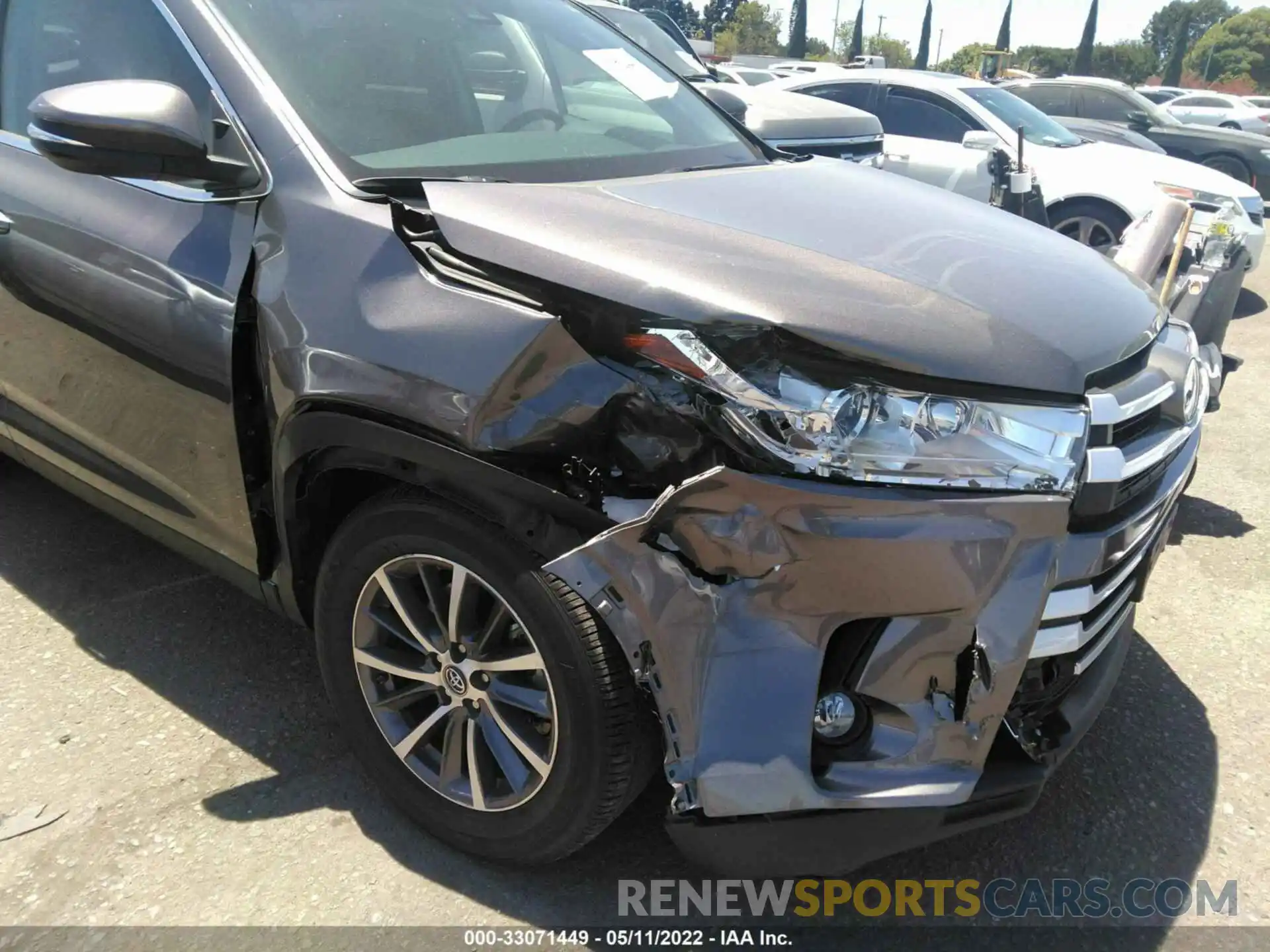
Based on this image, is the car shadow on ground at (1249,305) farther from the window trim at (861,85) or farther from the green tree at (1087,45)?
the green tree at (1087,45)

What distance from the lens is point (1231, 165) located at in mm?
13109

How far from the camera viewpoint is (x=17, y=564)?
3463mm

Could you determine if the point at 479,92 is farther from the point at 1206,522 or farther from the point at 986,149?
the point at 986,149

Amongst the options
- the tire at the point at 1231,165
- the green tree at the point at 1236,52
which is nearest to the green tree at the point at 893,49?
the green tree at the point at 1236,52

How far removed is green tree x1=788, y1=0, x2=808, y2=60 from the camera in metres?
69.2

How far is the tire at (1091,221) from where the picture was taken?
7.38m

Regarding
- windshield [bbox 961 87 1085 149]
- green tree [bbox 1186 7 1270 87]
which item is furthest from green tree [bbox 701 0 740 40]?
windshield [bbox 961 87 1085 149]

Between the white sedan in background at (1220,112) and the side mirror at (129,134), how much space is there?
1997cm

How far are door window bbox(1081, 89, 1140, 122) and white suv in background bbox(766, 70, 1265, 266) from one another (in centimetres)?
373

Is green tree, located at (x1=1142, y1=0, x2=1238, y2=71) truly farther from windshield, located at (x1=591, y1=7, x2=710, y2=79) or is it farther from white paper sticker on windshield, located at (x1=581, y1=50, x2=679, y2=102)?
white paper sticker on windshield, located at (x1=581, y1=50, x2=679, y2=102)

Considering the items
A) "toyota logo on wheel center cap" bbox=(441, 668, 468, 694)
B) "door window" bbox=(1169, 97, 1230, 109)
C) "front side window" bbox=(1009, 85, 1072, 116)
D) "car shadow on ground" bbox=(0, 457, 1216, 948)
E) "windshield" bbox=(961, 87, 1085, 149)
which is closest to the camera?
"toyota logo on wheel center cap" bbox=(441, 668, 468, 694)

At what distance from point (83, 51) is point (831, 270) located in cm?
215

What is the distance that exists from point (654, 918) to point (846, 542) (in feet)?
3.36

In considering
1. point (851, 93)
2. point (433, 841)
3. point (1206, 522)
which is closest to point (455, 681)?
point (433, 841)
